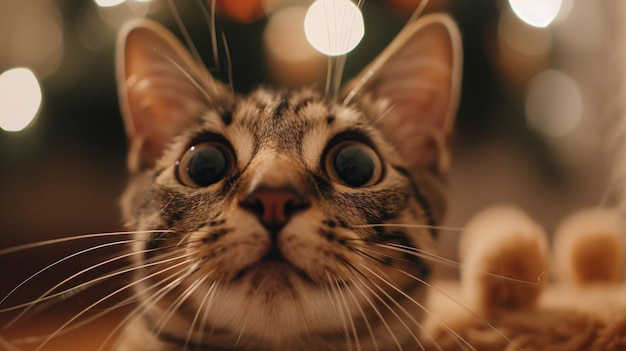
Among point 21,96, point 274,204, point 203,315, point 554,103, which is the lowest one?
point 203,315

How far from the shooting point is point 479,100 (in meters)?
0.71

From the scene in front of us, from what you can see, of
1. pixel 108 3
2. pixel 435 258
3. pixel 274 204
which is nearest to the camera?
pixel 274 204

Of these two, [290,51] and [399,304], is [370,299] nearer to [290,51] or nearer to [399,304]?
[399,304]

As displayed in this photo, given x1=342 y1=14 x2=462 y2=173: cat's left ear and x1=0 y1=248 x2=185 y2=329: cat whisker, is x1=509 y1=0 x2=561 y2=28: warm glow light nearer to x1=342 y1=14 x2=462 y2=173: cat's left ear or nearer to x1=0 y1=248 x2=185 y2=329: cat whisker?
x1=342 y1=14 x2=462 y2=173: cat's left ear

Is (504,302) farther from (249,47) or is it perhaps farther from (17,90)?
(17,90)

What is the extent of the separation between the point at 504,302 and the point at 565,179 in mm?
270

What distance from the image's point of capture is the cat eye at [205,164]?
520 millimetres

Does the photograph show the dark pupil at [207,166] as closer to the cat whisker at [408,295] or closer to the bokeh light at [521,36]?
the cat whisker at [408,295]

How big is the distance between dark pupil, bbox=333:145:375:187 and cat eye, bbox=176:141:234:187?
0.39 feet

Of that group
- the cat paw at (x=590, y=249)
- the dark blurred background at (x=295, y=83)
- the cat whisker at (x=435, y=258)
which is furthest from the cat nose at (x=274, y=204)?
the cat paw at (x=590, y=249)

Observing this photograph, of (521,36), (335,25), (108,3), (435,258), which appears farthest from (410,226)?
(108,3)

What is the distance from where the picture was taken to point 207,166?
523 mm

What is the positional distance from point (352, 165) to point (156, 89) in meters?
0.27

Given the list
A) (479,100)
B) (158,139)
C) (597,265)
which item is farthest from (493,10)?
(158,139)
